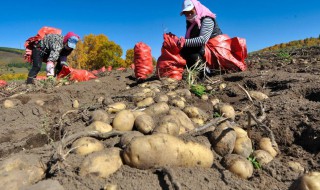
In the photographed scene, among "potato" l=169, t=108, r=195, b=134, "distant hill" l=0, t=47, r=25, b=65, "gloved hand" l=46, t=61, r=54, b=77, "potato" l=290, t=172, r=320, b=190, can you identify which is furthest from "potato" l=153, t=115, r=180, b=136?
"distant hill" l=0, t=47, r=25, b=65

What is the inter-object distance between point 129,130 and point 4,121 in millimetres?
1314

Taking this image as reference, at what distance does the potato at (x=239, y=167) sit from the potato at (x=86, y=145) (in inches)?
28.5

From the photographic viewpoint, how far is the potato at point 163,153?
4.67 feet

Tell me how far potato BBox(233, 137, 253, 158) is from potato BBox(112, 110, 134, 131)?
2.26 ft

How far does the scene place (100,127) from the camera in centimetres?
183

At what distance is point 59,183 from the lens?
1.26 metres

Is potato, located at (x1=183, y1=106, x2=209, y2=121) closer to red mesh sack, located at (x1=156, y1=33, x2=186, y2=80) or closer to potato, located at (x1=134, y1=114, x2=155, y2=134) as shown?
potato, located at (x1=134, y1=114, x2=155, y2=134)

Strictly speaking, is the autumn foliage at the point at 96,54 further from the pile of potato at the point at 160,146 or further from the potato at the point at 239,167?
the potato at the point at 239,167

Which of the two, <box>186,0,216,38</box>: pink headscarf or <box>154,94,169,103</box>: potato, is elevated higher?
<box>186,0,216,38</box>: pink headscarf

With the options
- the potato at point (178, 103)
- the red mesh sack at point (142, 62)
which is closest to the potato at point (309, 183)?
the potato at point (178, 103)

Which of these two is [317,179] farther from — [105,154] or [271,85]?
[271,85]

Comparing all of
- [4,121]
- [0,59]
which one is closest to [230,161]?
[4,121]

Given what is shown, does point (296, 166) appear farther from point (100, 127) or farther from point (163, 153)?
point (100, 127)

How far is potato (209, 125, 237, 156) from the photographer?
5.60ft
